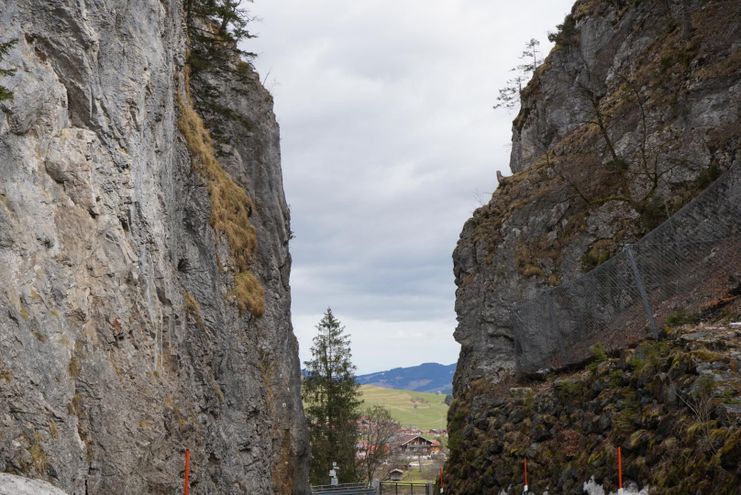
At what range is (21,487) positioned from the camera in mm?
8297

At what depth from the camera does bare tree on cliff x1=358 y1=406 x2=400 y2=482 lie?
5578 centimetres

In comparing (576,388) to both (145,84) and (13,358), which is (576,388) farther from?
(145,84)

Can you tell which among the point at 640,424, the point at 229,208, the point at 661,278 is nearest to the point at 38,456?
the point at 640,424

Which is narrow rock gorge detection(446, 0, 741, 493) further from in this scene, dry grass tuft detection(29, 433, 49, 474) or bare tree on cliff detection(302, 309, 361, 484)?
bare tree on cliff detection(302, 309, 361, 484)

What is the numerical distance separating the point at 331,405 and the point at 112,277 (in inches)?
1597

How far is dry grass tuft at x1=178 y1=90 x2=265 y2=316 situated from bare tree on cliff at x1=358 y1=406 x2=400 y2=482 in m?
33.5

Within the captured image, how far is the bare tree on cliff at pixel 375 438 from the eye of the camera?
55.8 m

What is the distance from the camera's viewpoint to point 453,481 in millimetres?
23125

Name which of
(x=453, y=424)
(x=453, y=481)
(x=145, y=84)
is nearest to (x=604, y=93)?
(x=453, y=424)

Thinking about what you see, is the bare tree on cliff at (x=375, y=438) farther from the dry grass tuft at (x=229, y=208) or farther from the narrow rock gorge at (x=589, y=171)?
the dry grass tuft at (x=229, y=208)

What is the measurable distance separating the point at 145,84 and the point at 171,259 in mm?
4356

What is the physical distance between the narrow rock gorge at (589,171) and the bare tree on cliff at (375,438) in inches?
1207

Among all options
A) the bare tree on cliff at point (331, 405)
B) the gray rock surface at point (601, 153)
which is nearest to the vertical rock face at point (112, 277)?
the gray rock surface at point (601, 153)

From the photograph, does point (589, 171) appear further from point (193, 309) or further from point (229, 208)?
point (193, 309)
